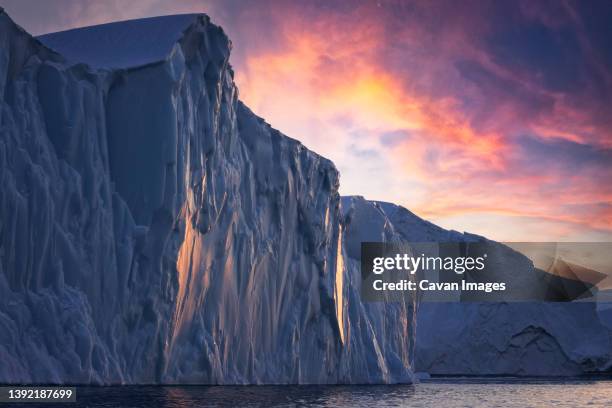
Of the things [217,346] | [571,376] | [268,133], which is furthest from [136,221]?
[571,376]

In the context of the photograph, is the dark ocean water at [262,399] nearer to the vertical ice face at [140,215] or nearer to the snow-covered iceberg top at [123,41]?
the vertical ice face at [140,215]

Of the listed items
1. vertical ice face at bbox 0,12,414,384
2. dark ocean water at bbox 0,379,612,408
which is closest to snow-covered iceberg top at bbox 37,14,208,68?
vertical ice face at bbox 0,12,414,384

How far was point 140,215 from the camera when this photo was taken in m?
24.6

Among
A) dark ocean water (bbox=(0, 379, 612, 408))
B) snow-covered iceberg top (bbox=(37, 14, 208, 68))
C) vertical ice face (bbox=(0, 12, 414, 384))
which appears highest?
snow-covered iceberg top (bbox=(37, 14, 208, 68))

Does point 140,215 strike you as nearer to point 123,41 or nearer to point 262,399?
point 123,41

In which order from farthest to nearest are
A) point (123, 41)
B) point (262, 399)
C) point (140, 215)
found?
point (123, 41)
point (140, 215)
point (262, 399)

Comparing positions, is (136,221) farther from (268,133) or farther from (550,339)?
(550,339)

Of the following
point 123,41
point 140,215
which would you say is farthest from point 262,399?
point 123,41

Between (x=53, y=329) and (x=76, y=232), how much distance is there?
9.79 feet

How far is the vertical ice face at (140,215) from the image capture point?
69.7ft

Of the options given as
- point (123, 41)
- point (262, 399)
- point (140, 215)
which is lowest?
point (262, 399)

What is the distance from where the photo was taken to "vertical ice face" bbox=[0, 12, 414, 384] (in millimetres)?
21250

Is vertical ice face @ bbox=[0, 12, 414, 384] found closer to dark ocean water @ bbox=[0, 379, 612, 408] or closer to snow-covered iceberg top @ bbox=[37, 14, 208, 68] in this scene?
snow-covered iceberg top @ bbox=[37, 14, 208, 68]

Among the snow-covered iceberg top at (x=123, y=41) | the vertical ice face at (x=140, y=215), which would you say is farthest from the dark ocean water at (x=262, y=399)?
the snow-covered iceberg top at (x=123, y=41)
